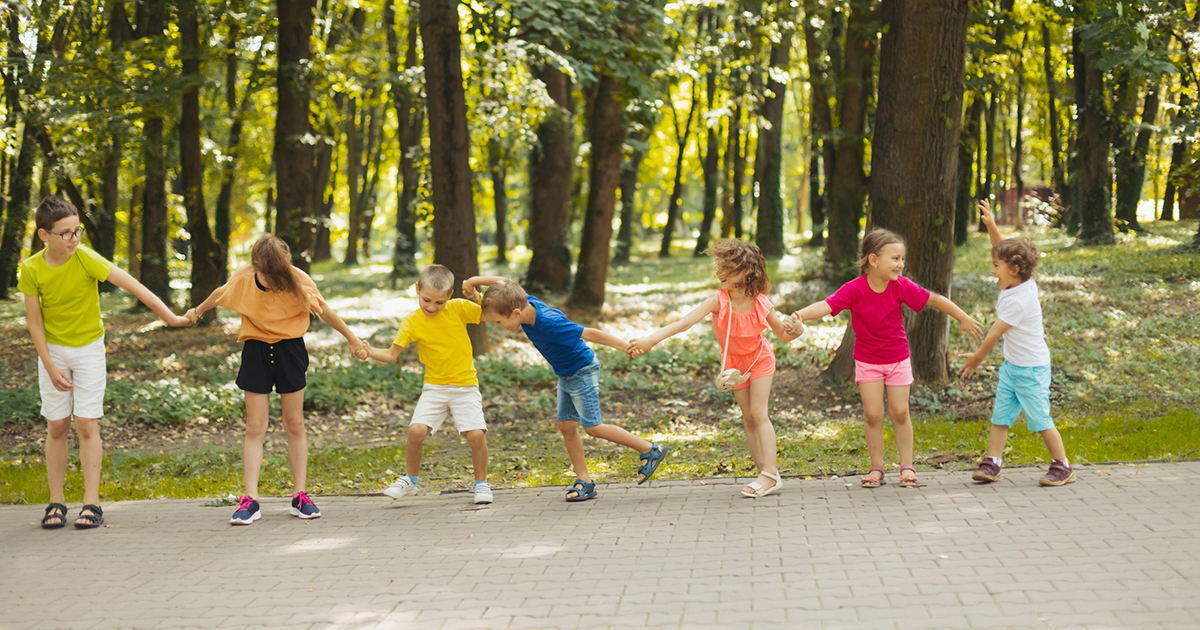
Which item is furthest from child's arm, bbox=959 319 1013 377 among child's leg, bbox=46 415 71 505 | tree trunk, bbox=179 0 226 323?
tree trunk, bbox=179 0 226 323

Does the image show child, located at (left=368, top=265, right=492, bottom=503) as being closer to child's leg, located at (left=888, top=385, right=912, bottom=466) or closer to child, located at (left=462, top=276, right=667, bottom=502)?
child, located at (left=462, top=276, right=667, bottom=502)

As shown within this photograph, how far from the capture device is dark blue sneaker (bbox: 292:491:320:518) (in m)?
6.04

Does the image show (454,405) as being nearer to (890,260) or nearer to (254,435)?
(254,435)

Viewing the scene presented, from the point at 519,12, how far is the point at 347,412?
495 centimetres

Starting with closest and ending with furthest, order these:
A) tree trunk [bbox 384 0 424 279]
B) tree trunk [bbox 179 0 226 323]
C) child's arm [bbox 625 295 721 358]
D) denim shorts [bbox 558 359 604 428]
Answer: child's arm [bbox 625 295 721 358] < denim shorts [bbox 558 359 604 428] < tree trunk [bbox 179 0 226 323] < tree trunk [bbox 384 0 424 279]

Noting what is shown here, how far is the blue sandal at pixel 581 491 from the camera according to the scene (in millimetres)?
6277

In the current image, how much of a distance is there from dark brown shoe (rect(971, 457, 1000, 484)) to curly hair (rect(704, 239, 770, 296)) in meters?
1.89

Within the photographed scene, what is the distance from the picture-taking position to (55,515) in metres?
5.95

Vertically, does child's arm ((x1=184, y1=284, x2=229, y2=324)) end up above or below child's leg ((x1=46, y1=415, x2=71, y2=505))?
above

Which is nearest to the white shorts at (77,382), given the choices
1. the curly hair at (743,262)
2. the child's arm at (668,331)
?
the child's arm at (668,331)

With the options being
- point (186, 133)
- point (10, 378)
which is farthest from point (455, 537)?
point (186, 133)

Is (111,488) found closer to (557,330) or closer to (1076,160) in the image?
(557,330)

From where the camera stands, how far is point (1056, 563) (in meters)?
4.38

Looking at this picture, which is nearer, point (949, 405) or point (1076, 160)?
point (949, 405)
